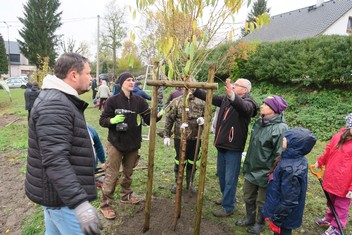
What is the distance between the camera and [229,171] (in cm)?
357

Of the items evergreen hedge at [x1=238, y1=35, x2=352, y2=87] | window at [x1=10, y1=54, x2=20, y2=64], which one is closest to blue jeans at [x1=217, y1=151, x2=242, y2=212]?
evergreen hedge at [x1=238, y1=35, x2=352, y2=87]

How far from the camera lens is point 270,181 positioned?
2965 mm

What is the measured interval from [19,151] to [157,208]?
4890 millimetres

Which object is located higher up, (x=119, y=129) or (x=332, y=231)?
(x=119, y=129)

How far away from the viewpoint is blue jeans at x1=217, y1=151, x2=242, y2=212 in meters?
3.54

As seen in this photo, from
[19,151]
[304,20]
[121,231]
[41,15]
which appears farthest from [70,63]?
[41,15]

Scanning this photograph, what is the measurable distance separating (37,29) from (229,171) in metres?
39.7

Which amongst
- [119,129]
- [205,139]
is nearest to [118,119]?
[119,129]

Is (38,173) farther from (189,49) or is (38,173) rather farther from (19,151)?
(19,151)

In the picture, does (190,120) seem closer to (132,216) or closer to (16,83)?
(132,216)

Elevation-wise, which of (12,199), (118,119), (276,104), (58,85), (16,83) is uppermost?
(58,85)

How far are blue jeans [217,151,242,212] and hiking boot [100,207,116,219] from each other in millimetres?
1527

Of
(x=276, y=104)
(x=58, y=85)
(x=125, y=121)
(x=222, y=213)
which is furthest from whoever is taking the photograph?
(x=222, y=213)

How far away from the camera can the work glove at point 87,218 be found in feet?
5.75
